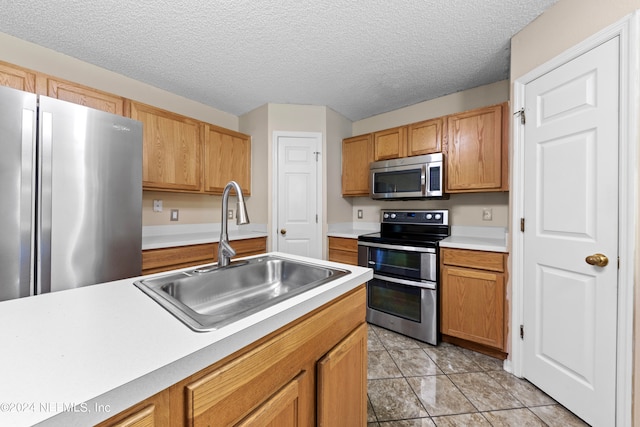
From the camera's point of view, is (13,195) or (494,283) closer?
(13,195)

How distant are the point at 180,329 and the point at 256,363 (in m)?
0.20

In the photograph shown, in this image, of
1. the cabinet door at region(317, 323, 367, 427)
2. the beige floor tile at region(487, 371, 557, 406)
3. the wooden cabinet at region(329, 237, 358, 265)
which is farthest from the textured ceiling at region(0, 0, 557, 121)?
the beige floor tile at region(487, 371, 557, 406)

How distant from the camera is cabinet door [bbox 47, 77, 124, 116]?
1836mm

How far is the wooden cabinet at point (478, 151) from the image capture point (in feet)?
7.29

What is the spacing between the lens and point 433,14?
1.67 metres

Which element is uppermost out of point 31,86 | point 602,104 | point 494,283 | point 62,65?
point 62,65

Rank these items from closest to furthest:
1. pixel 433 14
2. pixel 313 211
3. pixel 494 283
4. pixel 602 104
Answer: pixel 602 104
pixel 433 14
pixel 494 283
pixel 313 211

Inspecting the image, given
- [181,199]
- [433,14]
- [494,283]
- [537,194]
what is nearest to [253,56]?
[433,14]

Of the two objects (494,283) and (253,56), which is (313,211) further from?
(494,283)

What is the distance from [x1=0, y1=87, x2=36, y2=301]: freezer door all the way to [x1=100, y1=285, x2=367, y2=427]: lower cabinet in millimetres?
1565

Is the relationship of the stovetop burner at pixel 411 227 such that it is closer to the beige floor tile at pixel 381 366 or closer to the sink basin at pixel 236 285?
the beige floor tile at pixel 381 366

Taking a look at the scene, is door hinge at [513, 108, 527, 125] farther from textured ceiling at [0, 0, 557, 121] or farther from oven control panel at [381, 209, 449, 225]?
oven control panel at [381, 209, 449, 225]

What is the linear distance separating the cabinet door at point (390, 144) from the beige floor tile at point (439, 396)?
2.06m

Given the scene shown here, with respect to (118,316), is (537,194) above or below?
above
